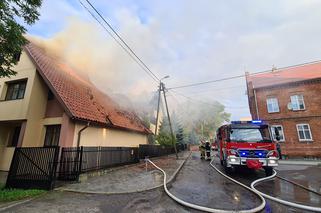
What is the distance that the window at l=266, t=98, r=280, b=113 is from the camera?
1989 centimetres

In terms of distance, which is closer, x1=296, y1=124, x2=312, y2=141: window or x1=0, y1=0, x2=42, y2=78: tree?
x1=0, y1=0, x2=42, y2=78: tree

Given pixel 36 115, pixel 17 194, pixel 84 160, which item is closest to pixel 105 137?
pixel 84 160

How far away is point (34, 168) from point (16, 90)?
21.0 feet

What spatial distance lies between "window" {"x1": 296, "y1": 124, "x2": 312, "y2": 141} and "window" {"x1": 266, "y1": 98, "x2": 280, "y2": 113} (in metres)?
2.64

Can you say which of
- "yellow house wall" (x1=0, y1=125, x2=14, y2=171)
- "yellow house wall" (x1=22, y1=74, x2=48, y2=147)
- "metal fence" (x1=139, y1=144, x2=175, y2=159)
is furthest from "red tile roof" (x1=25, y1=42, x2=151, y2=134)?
"yellow house wall" (x1=0, y1=125, x2=14, y2=171)

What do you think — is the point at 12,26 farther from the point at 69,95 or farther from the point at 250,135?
the point at 250,135

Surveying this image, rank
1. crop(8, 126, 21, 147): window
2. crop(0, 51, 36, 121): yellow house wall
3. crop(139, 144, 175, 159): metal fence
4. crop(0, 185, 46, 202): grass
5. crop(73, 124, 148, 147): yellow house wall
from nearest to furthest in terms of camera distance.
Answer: crop(0, 185, 46, 202): grass → crop(0, 51, 36, 121): yellow house wall → crop(73, 124, 148, 147): yellow house wall → crop(8, 126, 21, 147): window → crop(139, 144, 175, 159): metal fence

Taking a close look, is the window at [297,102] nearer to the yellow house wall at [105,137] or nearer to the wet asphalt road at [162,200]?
the wet asphalt road at [162,200]

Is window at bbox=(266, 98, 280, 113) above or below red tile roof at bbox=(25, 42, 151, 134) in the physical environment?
above

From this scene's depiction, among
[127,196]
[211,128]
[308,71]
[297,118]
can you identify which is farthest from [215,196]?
[211,128]

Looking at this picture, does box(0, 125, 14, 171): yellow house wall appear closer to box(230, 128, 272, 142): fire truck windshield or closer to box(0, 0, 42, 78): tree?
box(0, 0, 42, 78): tree

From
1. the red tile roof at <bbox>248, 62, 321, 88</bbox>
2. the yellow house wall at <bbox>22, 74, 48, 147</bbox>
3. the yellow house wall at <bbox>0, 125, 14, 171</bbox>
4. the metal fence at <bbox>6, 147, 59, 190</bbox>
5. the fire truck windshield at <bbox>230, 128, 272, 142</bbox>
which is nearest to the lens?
the metal fence at <bbox>6, 147, 59, 190</bbox>

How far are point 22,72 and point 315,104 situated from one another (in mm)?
25170

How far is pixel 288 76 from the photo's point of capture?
2131 cm
